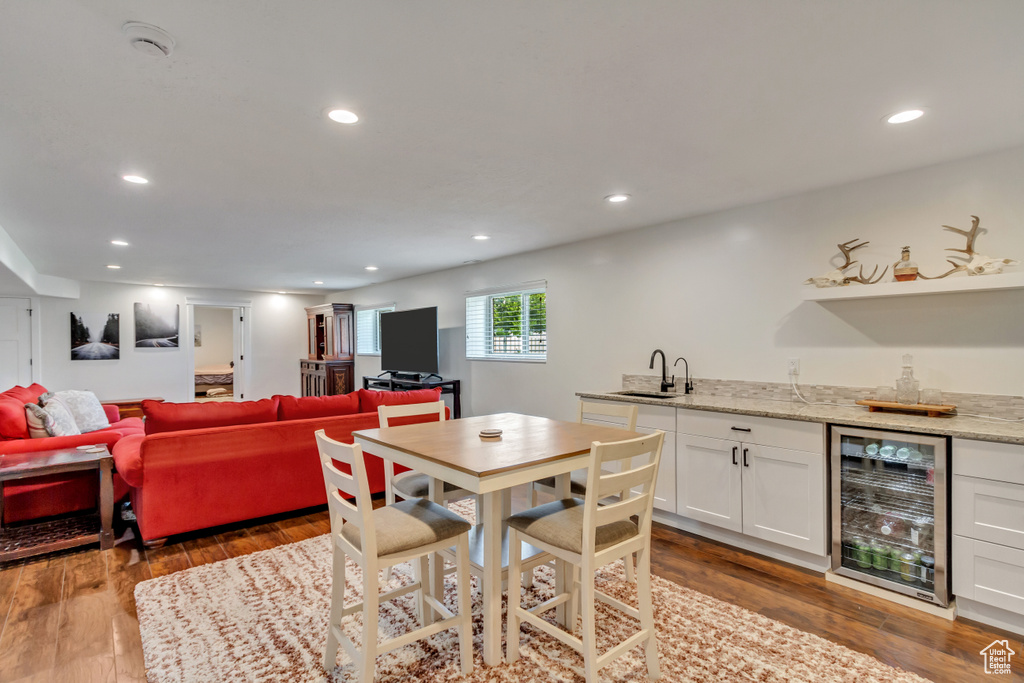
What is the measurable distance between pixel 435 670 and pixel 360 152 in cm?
247

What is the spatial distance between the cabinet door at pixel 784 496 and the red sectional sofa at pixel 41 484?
432 cm

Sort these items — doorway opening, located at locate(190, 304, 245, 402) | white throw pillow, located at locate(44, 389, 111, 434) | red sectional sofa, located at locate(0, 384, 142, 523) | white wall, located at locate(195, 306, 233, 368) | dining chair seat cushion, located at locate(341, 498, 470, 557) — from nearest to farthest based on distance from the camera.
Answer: dining chair seat cushion, located at locate(341, 498, 470, 557), red sectional sofa, located at locate(0, 384, 142, 523), white throw pillow, located at locate(44, 389, 111, 434), doorway opening, located at locate(190, 304, 245, 402), white wall, located at locate(195, 306, 233, 368)

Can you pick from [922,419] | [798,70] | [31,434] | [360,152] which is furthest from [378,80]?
[31,434]

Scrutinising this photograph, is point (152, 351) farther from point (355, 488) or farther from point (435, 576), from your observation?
point (355, 488)

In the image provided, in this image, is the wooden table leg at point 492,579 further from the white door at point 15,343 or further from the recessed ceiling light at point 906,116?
the white door at point 15,343

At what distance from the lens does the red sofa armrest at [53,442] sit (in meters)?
3.39

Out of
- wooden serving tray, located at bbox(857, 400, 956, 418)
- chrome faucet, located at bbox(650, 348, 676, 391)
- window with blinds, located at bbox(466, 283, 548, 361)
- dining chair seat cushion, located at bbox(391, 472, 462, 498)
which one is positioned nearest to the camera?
dining chair seat cushion, located at bbox(391, 472, 462, 498)

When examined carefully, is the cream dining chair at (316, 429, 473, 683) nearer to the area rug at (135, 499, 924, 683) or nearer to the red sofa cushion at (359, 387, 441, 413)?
the area rug at (135, 499, 924, 683)

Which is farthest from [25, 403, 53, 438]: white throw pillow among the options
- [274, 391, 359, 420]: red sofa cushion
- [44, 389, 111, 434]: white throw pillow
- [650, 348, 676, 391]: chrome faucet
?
[650, 348, 676, 391]: chrome faucet

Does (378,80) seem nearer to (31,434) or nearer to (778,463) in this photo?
(778,463)

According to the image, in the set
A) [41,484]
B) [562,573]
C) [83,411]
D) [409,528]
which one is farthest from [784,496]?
[83,411]

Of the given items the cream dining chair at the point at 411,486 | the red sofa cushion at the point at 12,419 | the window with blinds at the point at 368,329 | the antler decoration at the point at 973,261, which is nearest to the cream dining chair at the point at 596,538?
the cream dining chair at the point at 411,486

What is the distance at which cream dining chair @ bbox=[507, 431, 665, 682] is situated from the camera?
1726mm

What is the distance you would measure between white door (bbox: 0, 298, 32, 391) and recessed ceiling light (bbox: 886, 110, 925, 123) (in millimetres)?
10191
